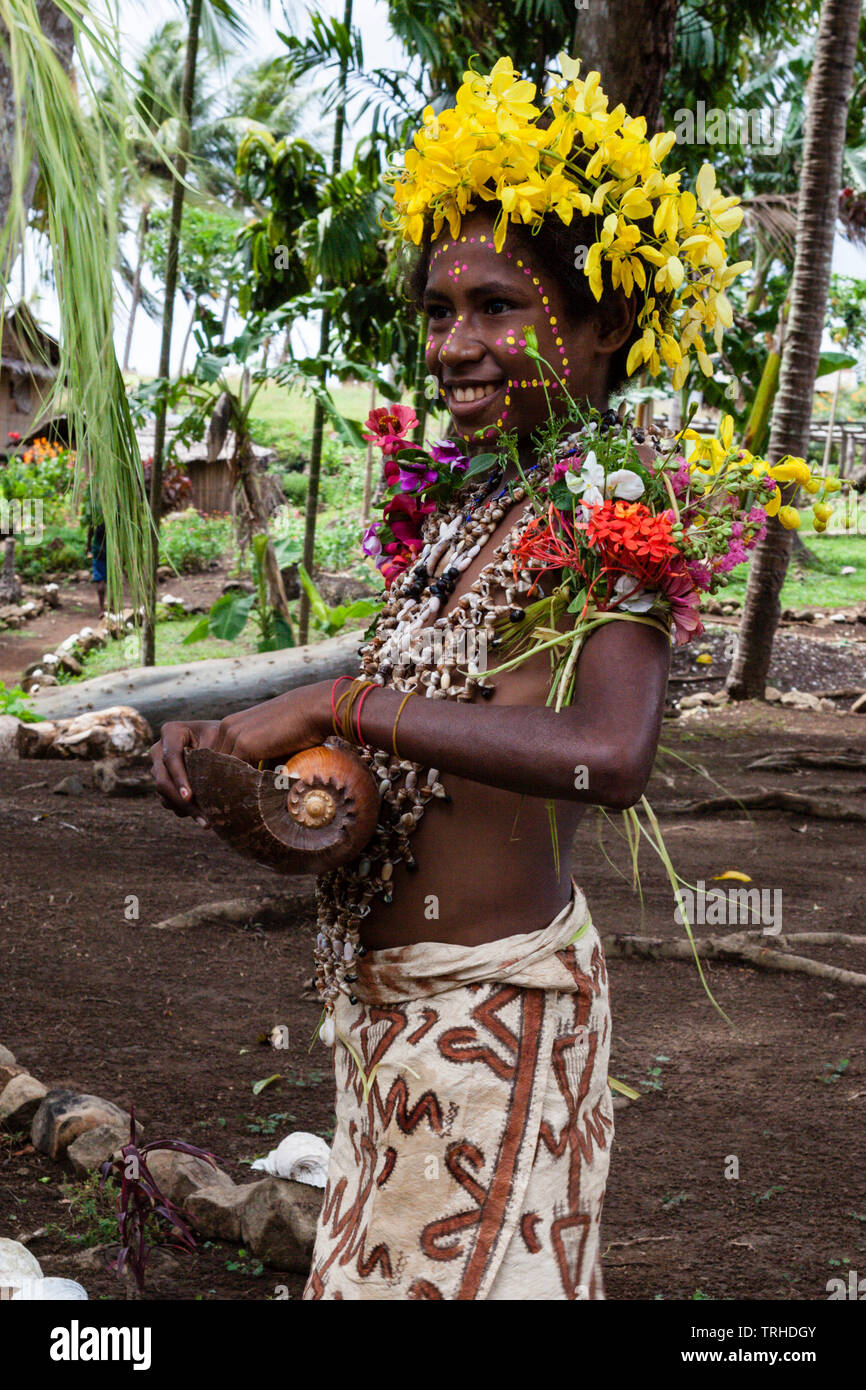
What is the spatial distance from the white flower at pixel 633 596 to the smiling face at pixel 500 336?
339 millimetres

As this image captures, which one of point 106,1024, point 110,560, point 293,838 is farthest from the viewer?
point 106,1024

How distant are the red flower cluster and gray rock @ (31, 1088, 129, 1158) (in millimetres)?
2338

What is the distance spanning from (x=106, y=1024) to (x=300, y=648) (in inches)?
190

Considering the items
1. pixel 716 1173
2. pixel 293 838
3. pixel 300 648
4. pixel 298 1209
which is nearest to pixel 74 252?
pixel 293 838

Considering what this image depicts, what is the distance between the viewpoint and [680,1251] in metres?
2.90

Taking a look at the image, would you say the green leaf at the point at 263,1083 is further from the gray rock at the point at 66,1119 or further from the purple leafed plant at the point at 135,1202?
the purple leafed plant at the point at 135,1202

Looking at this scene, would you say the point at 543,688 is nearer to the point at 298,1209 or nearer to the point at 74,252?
the point at 74,252

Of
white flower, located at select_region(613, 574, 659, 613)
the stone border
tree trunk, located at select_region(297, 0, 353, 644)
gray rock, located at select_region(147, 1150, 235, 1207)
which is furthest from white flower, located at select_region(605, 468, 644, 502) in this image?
tree trunk, located at select_region(297, 0, 353, 644)

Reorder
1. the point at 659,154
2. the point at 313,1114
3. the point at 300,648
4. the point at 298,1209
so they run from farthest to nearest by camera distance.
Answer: the point at 300,648 → the point at 313,1114 → the point at 298,1209 → the point at 659,154

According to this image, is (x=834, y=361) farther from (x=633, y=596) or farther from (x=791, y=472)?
(x=633, y=596)

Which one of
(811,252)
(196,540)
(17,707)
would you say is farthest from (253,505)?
(196,540)

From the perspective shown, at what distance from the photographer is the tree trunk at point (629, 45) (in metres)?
6.07

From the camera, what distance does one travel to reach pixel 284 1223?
9.09 ft

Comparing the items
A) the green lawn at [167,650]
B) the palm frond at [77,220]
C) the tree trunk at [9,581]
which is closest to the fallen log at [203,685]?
the green lawn at [167,650]
